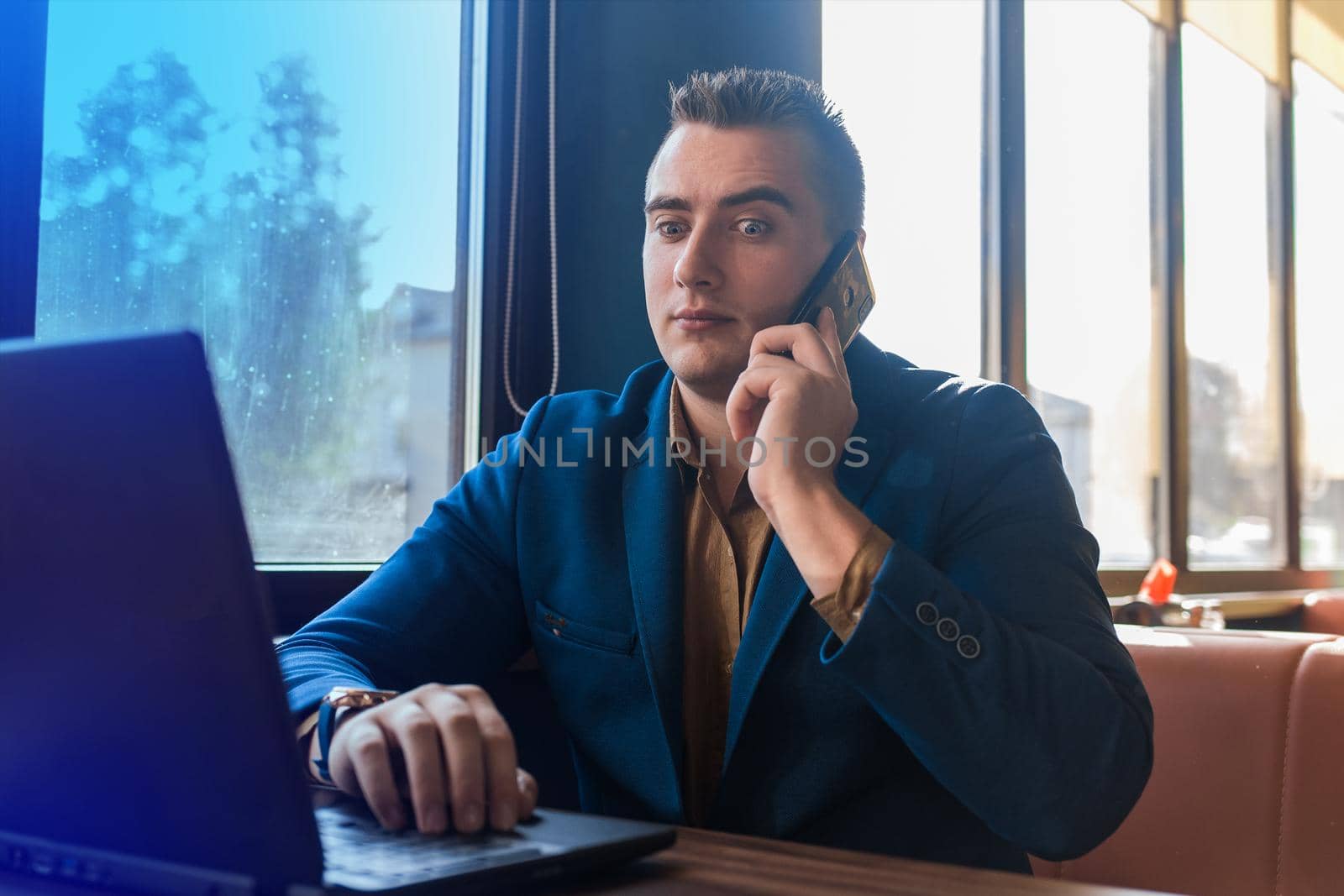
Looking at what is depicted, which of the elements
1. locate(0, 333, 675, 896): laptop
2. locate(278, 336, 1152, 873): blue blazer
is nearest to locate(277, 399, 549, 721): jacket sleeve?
locate(278, 336, 1152, 873): blue blazer

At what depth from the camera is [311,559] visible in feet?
6.06

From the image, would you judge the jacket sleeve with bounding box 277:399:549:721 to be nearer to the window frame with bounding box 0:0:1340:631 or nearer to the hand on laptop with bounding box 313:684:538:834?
the window frame with bounding box 0:0:1340:631

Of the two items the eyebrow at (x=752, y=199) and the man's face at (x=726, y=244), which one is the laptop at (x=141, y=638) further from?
the eyebrow at (x=752, y=199)

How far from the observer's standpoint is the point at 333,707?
3.18ft

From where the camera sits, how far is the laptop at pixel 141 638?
1.73ft

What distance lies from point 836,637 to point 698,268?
0.63 metres

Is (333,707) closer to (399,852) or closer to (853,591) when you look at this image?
(399,852)

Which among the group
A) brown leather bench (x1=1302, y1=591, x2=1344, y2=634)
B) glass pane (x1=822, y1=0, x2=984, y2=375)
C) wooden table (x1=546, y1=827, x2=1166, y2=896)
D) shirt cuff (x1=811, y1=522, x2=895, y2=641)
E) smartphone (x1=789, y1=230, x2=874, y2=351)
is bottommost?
brown leather bench (x1=1302, y1=591, x2=1344, y2=634)

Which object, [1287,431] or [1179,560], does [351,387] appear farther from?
[1287,431]

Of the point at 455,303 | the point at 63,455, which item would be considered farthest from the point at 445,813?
the point at 455,303

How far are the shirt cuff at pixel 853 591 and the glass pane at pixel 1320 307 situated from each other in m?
4.95

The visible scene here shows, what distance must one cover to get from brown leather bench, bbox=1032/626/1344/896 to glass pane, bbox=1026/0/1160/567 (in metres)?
2.18

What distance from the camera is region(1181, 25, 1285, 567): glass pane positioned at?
455 cm

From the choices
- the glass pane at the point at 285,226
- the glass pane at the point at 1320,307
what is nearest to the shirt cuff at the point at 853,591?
the glass pane at the point at 285,226
